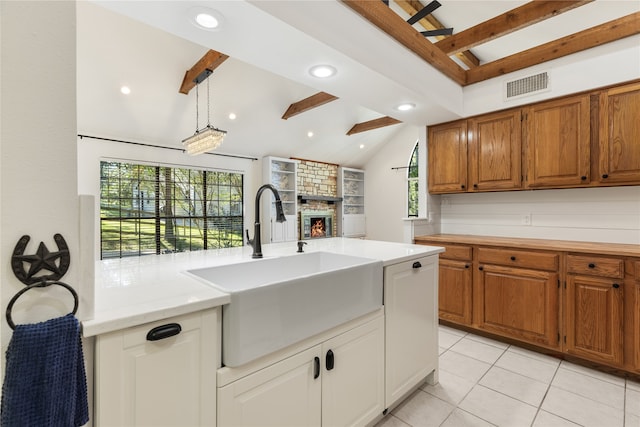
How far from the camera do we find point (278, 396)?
3.92 ft

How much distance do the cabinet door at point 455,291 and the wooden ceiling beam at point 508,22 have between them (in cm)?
193

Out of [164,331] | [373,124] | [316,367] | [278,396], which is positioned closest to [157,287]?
[164,331]

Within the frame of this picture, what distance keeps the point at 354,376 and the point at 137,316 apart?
110cm

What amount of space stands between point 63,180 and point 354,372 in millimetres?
1422

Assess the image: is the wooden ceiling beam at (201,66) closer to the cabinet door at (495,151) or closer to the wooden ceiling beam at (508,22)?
the wooden ceiling beam at (508,22)

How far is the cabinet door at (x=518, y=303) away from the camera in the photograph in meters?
2.48

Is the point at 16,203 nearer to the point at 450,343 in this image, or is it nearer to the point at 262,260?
the point at 262,260

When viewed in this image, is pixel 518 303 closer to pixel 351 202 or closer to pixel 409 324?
pixel 409 324

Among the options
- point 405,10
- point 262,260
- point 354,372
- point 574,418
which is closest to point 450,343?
point 574,418

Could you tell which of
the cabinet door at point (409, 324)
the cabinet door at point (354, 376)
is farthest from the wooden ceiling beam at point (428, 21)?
the cabinet door at point (354, 376)

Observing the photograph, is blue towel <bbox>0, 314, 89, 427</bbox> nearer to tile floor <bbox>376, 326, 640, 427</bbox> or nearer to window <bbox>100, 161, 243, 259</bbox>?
tile floor <bbox>376, 326, 640, 427</bbox>

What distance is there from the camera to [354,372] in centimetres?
152

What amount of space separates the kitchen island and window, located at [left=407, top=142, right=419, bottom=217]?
4925 mm

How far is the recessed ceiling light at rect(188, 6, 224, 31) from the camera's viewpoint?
1517 mm
